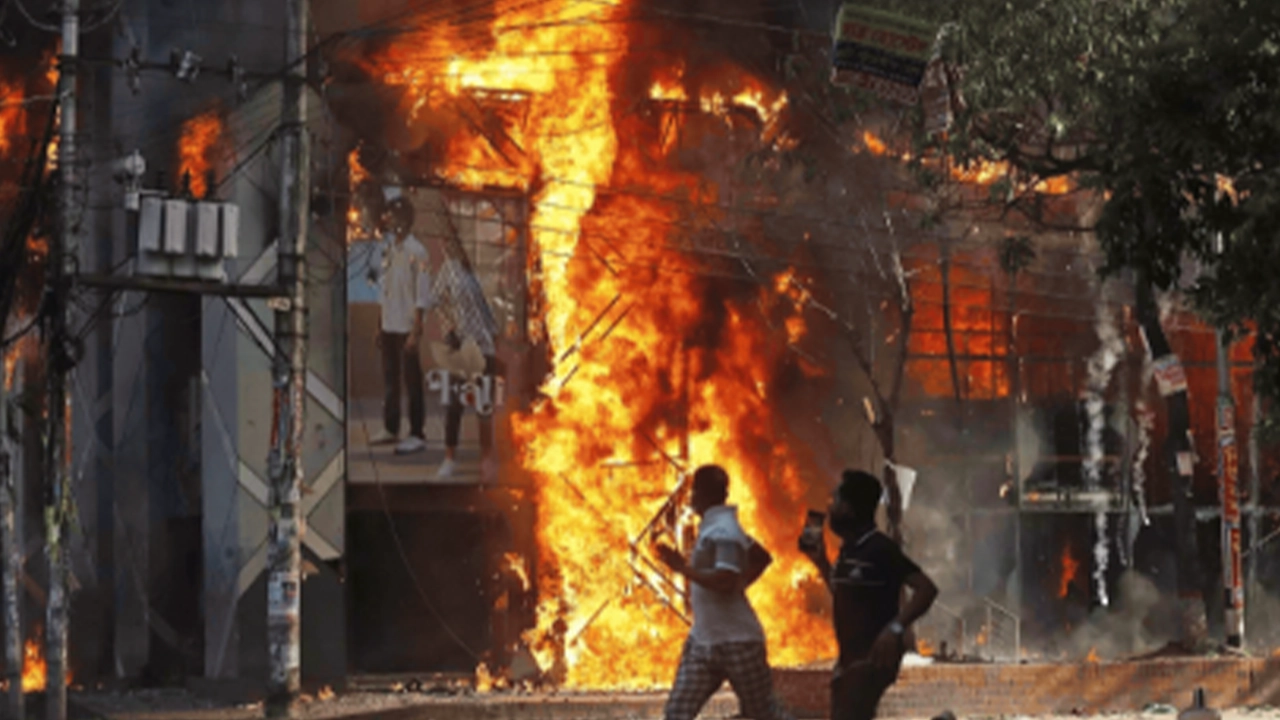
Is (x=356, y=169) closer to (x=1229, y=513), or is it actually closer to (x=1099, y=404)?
(x=1099, y=404)

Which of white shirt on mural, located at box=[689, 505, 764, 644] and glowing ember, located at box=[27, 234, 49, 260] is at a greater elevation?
glowing ember, located at box=[27, 234, 49, 260]

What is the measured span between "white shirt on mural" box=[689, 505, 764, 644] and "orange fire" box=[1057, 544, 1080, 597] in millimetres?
20565

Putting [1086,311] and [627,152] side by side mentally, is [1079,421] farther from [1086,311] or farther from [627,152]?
[627,152]

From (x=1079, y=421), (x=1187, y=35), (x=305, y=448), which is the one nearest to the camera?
(x=1187, y=35)

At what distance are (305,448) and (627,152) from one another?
608 cm

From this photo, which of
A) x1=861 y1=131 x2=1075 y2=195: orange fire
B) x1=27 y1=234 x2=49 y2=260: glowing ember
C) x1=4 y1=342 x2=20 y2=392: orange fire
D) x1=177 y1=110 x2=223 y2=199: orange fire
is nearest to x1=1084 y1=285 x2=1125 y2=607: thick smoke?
x1=861 y1=131 x2=1075 y2=195: orange fire

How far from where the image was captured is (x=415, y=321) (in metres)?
26.7

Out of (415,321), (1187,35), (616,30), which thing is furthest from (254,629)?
(1187,35)

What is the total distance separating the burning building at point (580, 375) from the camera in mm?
26672

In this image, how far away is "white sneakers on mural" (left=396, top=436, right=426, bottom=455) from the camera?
26672 millimetres

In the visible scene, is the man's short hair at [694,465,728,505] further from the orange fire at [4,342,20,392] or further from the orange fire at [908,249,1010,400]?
the orange fire at [4,342,20,392]

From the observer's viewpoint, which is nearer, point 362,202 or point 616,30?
point 362,202

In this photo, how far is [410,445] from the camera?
26734 millimetres

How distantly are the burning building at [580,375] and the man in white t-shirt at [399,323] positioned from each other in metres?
0.09
